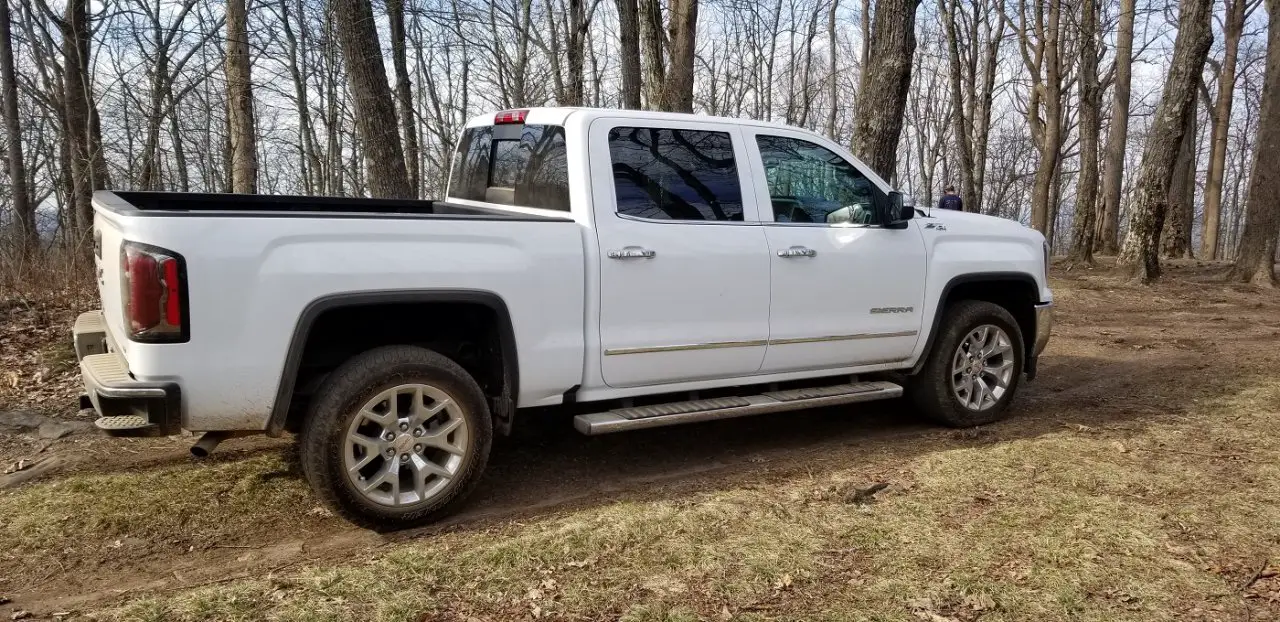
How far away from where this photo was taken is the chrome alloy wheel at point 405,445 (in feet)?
11.8

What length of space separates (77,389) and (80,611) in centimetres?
348

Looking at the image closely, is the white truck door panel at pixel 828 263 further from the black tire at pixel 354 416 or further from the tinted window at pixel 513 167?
the black tire at pixel 354 416

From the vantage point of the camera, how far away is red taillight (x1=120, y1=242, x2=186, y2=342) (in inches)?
122

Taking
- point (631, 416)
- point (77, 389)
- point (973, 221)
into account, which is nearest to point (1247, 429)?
point (973, 221)

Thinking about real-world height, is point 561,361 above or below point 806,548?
above

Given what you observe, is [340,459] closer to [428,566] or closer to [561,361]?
[428,566]

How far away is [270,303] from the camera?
3.31m

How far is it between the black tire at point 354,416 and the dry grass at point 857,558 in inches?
7.7

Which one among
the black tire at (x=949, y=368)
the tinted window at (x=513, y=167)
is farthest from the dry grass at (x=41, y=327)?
the black tire at (x=949, y=368)

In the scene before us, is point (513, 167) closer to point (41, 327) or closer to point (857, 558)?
point (857, 558)

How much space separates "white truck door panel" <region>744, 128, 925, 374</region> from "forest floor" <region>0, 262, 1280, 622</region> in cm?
66

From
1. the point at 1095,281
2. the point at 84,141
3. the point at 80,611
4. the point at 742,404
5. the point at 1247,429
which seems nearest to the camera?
the point at 80,611

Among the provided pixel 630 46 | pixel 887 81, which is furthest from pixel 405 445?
pixel 630 46

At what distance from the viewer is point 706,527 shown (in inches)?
147
